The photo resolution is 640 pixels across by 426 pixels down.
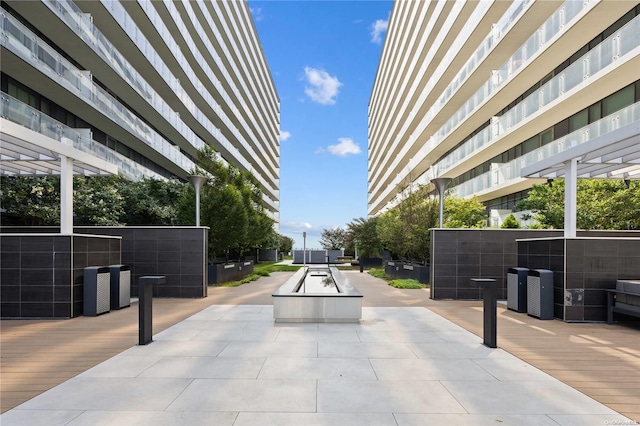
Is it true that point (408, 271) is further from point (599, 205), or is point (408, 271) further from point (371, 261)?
point (371, 261)

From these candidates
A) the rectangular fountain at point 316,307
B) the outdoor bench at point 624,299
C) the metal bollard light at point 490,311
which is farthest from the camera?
the rectangular fountain at point 316,307

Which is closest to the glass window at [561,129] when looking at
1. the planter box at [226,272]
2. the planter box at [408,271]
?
the planter box at [408,271]

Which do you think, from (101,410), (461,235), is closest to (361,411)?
(101,410)

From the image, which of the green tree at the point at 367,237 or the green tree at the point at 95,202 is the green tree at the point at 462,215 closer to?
the green tree at the point at 367,237

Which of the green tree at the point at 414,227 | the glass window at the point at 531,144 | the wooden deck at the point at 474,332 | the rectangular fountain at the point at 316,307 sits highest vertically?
the glass window at the point at 531,144

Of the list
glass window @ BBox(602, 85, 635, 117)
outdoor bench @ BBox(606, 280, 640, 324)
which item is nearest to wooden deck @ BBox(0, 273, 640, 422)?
outdoor bench @ BBox(606, 280, 640, 324)

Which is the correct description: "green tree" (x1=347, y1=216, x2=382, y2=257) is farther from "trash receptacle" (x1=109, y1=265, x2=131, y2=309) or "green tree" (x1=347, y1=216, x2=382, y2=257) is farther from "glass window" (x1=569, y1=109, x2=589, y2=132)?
"trash receptacle" (x1=109, y1=265, x2=131, y2=309)

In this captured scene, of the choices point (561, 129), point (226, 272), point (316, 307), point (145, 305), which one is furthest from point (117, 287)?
point (561, 129)

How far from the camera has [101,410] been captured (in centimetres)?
425

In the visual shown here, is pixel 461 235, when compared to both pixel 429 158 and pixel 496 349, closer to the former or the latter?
pixel 496 349

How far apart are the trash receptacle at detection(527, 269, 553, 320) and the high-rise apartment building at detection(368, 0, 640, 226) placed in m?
3.71

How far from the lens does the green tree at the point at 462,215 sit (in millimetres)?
23438

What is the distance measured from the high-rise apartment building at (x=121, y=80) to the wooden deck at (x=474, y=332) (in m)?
4.35

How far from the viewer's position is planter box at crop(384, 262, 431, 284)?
17953 mm
